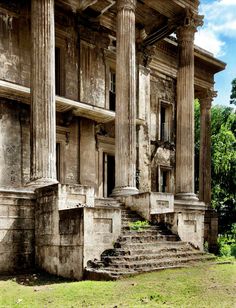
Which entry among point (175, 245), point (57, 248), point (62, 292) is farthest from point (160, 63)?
point (62, 292)

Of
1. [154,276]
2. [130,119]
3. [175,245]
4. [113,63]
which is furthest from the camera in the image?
[113,63]

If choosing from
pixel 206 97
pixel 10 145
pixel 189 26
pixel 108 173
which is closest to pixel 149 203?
pixel 10 145

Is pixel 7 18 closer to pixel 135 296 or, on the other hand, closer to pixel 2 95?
pixel 2 95

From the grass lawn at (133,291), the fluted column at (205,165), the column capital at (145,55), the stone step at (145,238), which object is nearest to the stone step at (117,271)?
the grass lawn at (133,291)

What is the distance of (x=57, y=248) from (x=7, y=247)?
61.2 inches

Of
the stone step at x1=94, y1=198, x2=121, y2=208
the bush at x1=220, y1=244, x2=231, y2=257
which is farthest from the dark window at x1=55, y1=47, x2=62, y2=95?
the bush at x1=220, y1=244, x2=231, y2=257

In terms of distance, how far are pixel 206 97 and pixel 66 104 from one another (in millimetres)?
11660

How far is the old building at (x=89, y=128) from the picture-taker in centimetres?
1164

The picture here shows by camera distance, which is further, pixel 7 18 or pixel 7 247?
pixel 7 18

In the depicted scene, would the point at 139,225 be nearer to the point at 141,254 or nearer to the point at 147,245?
the point at 147,245

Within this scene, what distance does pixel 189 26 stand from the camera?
18.8 metres

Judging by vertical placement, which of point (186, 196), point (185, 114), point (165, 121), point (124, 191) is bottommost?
point (186, 196)

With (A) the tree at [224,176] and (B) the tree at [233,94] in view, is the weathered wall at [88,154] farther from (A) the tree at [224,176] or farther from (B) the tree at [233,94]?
(B) the tree at [233,94]

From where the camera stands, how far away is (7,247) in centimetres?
1166
